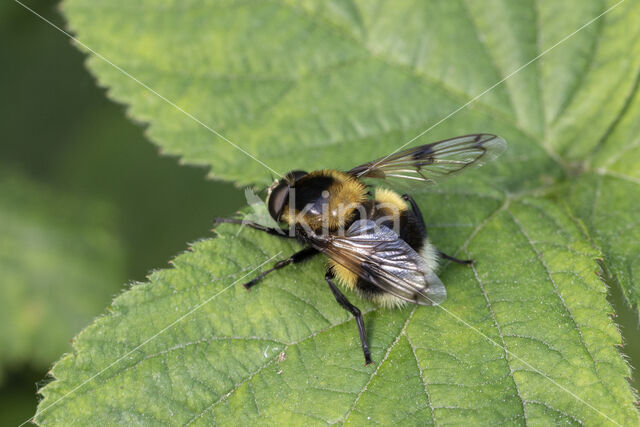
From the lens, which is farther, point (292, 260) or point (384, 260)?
point (292, 260)

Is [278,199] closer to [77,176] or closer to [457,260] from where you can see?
[457,260]

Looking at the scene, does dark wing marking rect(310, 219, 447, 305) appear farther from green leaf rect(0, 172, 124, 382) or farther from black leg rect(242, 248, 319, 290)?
green leaf rect(0, 172, 124, 382)

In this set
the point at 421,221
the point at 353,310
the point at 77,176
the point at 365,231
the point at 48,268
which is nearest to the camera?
the point at 353,310

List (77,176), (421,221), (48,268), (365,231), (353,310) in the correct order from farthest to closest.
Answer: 1. (77,176)
2. (48,268)
3. (421,221)
4. (365,231)
5. (353,310)

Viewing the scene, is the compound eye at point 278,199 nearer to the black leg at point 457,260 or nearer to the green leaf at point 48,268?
the black leg at point 457,260

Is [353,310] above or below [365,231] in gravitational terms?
below

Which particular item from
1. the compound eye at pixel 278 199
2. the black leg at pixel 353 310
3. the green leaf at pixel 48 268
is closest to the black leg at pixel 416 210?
the black leg at pixel 353 310

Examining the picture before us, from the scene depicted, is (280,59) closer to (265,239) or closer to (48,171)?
(265,239)

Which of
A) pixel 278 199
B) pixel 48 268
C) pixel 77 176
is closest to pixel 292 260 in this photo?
pixel 278 199

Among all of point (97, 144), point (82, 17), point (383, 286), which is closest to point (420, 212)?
point (383, 286)
